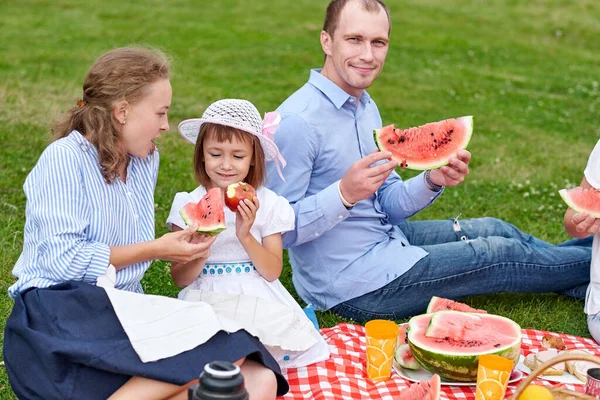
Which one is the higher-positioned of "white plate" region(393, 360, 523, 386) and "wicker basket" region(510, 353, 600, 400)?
"wicker basket" region(510, 353, 600, 400)

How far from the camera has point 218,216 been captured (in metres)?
4.08

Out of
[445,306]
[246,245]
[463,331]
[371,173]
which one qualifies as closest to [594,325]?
[445,306]

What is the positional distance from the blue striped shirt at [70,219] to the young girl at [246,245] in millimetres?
430

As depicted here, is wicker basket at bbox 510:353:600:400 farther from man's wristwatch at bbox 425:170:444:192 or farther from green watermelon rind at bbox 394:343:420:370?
man's wristwatch at bbox 425:170:444:192

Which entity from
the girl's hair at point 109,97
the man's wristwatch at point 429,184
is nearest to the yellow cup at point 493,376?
the man's wristwatch at point 429,184

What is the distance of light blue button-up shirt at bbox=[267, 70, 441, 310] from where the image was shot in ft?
16.0

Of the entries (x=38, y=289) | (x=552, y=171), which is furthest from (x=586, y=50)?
(x=38, y=289)

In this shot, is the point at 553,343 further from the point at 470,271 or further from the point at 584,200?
the point at 584,200

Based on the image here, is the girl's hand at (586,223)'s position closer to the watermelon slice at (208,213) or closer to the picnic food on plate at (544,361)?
the picnic food on plate at (544,361)

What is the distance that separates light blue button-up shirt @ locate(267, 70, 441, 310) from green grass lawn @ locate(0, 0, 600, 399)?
0.34m

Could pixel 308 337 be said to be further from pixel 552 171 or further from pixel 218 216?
pixel 552 171

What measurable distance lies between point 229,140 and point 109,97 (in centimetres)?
67

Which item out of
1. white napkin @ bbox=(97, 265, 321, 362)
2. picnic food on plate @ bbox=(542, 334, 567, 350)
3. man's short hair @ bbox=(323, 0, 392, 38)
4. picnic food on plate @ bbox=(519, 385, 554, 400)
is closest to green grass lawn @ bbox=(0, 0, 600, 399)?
picnic food on plate @ bbox=(542, 334, 567, 350)

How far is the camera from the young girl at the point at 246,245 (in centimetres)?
426
